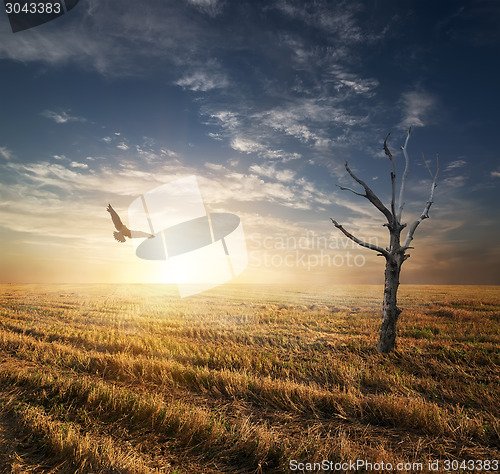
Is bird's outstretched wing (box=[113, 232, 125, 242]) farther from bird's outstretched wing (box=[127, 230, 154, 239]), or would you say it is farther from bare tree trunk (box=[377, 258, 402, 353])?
bare tree trunk (box=[377, 258, 402, 353])

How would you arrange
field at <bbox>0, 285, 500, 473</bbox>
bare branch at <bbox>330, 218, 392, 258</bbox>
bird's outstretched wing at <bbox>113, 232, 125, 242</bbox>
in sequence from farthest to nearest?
1. bare branch at <bbox>330, 218, 392, 258</bbox>
2. bird's outstretched wing at <bbox>113, 232, 125, 242</bbox>
3. field at <bbox>0, 285, 500, 473</bbox>

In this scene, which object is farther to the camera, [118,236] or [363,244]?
[363,244]

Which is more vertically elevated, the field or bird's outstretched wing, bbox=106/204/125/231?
bird's outstretched wing, bbox=106/204/125/231

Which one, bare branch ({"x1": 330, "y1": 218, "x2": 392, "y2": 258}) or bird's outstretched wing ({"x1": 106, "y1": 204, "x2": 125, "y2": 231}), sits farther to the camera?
bare branch ({"x1": 330, "y1": 218, "x2": 392, "y2": 258})

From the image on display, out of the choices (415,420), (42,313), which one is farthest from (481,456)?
(42,313)

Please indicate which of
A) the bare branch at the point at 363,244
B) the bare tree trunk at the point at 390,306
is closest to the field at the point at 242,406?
the bare tree trunk at the point at 390,306

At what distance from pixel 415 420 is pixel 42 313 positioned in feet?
71.0

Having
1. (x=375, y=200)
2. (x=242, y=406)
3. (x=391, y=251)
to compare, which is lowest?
(x=242, y=406)

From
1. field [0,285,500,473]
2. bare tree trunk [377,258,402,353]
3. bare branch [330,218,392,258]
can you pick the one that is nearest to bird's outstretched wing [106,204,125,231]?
field [0,285,500,473]

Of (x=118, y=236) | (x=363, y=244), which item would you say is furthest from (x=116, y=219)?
(x=363, y=244)

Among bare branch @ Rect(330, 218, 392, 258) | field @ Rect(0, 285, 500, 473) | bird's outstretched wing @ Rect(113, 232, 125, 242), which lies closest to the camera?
field @ Rect(0, 285, 500, 473)

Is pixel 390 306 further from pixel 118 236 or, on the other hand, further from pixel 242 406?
pixel 118 236

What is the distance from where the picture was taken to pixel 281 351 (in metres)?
9.83

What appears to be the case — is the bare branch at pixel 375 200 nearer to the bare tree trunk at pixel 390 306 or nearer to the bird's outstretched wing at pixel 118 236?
the bare tree trunk at pixel 390 306
